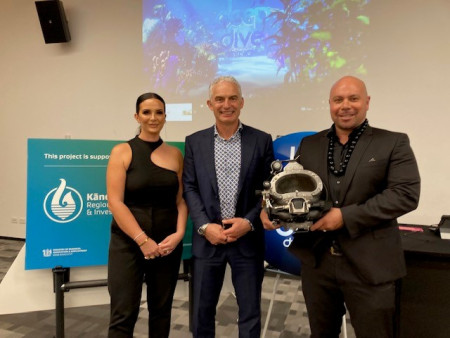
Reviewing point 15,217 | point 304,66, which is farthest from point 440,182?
point 15,217

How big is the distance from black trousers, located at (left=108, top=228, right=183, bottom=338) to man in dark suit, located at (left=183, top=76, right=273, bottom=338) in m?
0.16

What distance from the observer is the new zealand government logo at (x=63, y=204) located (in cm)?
208

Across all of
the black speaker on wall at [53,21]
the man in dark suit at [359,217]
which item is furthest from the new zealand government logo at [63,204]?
the black speaker on wall at [53,21]

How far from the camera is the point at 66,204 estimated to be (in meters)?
2.12

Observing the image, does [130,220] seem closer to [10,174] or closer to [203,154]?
[203,154]

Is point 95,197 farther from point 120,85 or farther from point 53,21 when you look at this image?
point 53,21

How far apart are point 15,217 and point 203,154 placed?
436 centimetres

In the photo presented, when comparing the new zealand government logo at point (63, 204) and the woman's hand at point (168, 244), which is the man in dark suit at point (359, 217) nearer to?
the woman's hand at point (168, 244)

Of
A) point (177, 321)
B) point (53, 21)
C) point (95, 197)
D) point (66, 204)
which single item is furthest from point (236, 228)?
point (53, 21)

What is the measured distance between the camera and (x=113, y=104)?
14.2 ft

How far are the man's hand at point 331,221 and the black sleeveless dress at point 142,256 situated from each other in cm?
81

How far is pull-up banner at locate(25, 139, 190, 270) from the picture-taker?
206cm

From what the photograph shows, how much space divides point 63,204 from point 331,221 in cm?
164

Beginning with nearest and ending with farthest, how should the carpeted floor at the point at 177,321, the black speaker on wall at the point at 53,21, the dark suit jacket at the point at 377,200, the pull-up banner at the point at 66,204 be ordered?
the dark suit jacket at the point at 377,200 < the pull-up banner at the point at 66,204 < the carpeted floor at the point at 177,321 < the black speaker on wall at the point at 53,21
